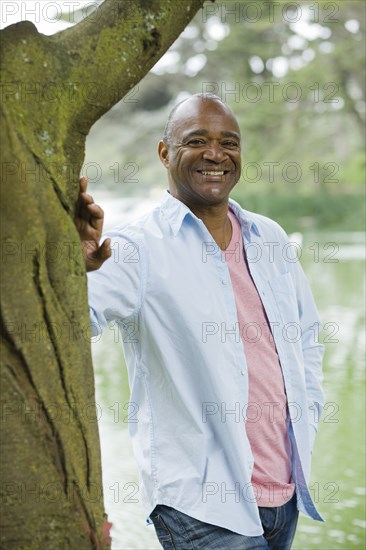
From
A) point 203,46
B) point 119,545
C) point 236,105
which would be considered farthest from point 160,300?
point 203,46

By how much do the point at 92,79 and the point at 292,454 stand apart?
1.15 meters

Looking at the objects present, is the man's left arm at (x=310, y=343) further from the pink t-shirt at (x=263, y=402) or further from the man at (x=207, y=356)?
the pink t-shirt at (x=263, y=402)

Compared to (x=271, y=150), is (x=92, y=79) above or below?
below

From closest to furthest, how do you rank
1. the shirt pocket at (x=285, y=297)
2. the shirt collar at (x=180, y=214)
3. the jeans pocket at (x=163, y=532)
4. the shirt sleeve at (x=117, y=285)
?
1. the shirt sleeve at (x=117, y=285)
2. the jeans pocket at (x=163, y=532)
3. the shirt collar at (x=180, y=214)
4. the shirt pocket at (x=285, y=297)

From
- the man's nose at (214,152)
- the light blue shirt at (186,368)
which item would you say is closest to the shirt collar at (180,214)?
the light blue shirt at (186,368)

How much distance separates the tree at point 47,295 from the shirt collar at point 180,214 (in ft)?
1.91

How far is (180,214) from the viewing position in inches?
97.3

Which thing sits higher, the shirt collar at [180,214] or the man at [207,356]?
the shirt collar at [180,214]

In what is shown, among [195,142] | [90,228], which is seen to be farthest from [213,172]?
[90,228]

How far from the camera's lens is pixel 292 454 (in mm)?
2490

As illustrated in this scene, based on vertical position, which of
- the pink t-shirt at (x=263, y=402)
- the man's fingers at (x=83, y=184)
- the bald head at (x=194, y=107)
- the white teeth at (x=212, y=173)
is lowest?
the pink t-shirt at (x=263, y=402)

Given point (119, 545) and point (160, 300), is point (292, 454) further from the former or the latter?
point (119, 545)

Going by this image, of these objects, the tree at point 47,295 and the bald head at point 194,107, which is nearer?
the tree at point 47,295

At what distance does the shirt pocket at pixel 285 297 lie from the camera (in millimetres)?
2592
